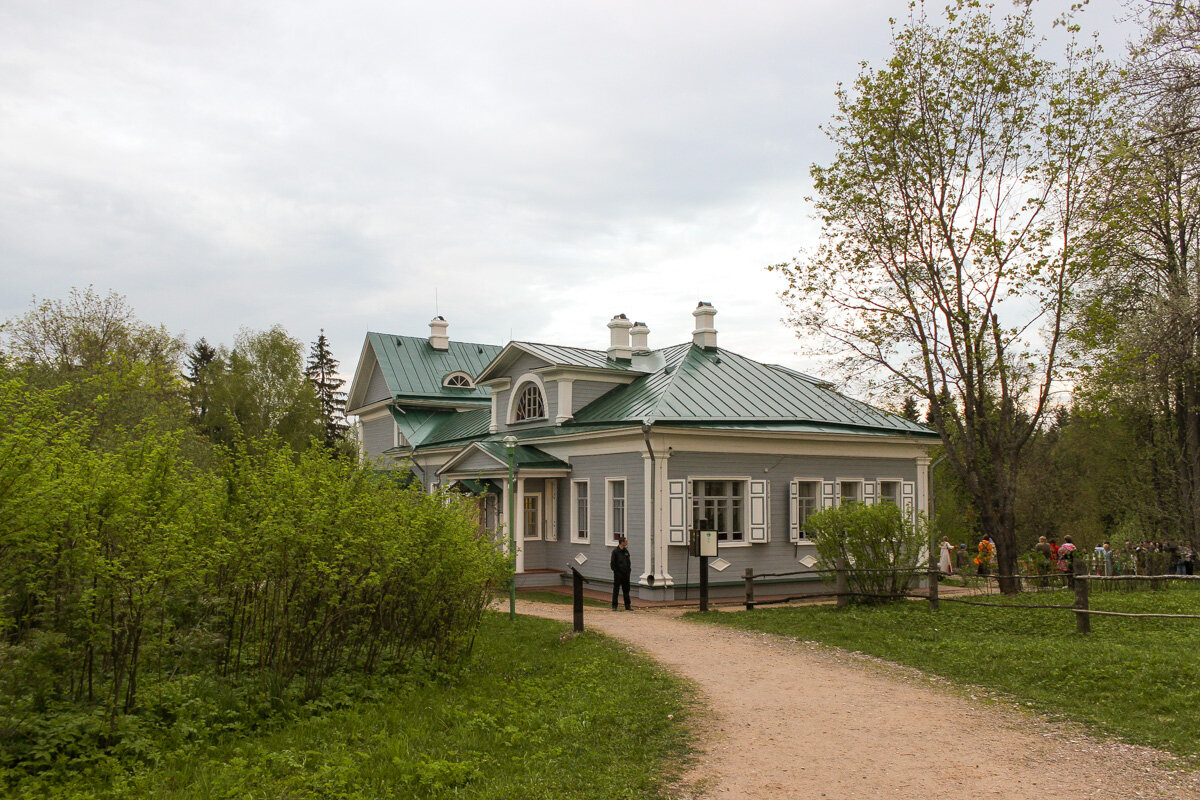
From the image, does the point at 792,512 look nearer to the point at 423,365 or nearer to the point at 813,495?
the point at 813,495

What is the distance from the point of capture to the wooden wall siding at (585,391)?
74.8 ft

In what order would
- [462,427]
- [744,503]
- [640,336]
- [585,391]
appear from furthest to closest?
[462,427] → [640,336] → [585,391] → [744,503]

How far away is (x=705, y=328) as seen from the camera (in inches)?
998

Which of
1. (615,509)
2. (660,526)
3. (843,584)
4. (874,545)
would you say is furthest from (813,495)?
(874,545)

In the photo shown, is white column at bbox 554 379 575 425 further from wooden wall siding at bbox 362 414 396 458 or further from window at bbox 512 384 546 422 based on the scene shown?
wooden wall siding at bbox 362 414 396 458

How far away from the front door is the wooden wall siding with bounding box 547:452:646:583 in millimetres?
411

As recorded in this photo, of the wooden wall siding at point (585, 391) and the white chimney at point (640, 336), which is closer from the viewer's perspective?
the wooden wall siding at point (585, 391)

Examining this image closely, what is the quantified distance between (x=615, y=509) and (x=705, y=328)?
7.53 m

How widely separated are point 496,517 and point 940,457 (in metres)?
12.9

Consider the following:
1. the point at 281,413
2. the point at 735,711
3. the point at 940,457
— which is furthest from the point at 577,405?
the point at 281,413

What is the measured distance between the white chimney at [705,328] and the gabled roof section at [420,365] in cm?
1089

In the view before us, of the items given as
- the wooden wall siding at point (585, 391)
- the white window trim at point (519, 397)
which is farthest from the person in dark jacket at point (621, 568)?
the white window trim at point (519, 397)

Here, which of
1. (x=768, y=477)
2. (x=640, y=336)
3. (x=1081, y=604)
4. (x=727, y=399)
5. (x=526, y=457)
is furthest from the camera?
(x=640, y=336)

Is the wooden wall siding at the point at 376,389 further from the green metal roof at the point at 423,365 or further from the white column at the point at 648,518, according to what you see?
the white column at the point at 648,518
